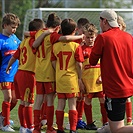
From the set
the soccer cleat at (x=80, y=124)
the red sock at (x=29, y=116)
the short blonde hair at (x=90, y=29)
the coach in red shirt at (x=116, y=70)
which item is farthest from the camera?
the soccer cleat at (x=80, y=124)

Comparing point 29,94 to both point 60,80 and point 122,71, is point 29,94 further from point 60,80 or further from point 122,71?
point 122,71

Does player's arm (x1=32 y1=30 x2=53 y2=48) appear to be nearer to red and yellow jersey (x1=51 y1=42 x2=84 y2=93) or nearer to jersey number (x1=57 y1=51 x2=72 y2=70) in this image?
red and yellow jersey (x1=51 y1=42 x2=84 y2=93)

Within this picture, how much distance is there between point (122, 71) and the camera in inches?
268

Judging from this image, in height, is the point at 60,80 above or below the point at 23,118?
above

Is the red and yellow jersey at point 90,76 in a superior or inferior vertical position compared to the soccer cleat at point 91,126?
superior

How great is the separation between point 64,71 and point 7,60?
133cm

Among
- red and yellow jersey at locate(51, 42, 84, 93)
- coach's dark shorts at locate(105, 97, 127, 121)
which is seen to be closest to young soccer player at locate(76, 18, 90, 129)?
red and yellow jersey at locate(51, 42, 84, 93)

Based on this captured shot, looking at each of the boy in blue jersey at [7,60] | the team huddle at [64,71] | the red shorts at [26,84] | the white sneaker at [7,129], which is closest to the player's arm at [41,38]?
the team huddle at [64,71]

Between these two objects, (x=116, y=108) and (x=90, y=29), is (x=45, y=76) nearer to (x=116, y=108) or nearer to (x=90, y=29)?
(x=90, y=29)

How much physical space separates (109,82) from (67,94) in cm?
93

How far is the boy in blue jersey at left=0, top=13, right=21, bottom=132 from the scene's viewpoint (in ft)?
27.5

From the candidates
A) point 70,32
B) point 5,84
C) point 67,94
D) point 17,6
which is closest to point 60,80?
point 67,94

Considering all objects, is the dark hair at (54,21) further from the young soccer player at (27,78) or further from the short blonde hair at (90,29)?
the short blonde hair at (90,29)

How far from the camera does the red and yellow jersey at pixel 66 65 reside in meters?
7.53
